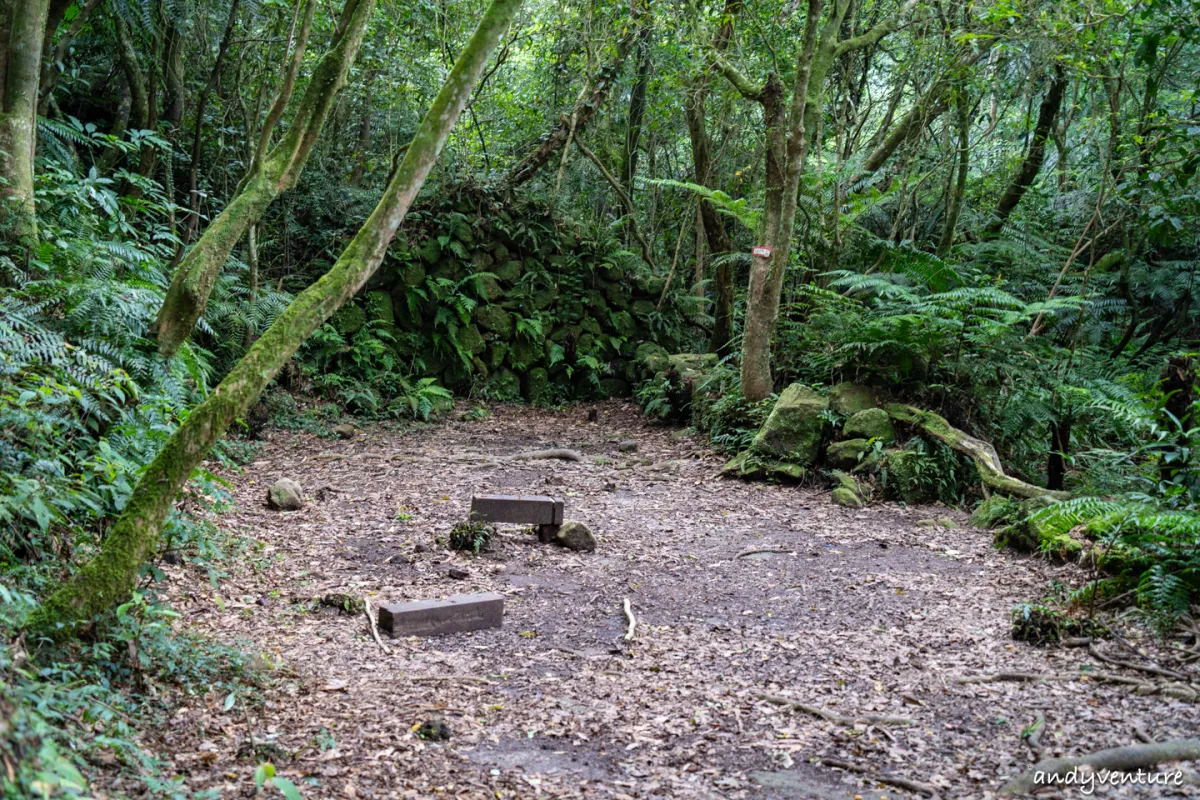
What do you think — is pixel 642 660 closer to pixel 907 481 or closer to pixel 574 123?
pixel 907 481

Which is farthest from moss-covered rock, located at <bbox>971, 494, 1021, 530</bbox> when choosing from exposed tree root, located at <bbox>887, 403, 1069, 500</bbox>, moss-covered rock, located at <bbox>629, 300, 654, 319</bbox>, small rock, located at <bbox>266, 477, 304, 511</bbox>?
moss-covered rock, located at <bbox>629, 300, 654, 319</bbox>

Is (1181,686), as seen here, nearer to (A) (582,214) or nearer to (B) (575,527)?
(B) (575,527)

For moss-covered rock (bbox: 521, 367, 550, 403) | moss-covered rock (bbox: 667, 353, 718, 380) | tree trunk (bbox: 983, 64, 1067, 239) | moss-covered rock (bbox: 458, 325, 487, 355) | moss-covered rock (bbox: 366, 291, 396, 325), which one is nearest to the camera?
moss-covered rock (bbox: 667, 353, 718, 380)

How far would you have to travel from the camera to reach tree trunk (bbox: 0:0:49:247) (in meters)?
4.91

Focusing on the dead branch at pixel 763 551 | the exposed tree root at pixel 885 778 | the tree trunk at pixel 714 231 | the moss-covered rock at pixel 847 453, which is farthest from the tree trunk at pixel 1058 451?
the exposed tree root at pixel 885 778

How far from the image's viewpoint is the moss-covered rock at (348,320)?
10578mm

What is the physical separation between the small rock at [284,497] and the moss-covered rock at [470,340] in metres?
5.52

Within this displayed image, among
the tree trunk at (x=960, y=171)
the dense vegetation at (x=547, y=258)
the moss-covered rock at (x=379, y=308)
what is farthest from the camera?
the moss-covered rock at (x=379, y=308)

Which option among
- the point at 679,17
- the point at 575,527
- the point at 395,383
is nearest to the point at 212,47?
the point at 395,383

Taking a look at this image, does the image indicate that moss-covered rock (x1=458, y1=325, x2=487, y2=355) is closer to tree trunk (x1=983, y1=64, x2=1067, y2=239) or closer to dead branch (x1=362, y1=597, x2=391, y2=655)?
tree trunk (x1=983, y1=64, x2=1067, y2=239)

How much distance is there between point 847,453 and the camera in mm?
7297

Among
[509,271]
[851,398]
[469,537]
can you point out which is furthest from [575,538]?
[509,271]

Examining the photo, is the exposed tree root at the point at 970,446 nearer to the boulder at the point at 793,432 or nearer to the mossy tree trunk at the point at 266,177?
the boulder at the point at 793,432

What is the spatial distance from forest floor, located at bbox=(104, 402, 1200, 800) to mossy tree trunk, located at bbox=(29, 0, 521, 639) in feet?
1.85
